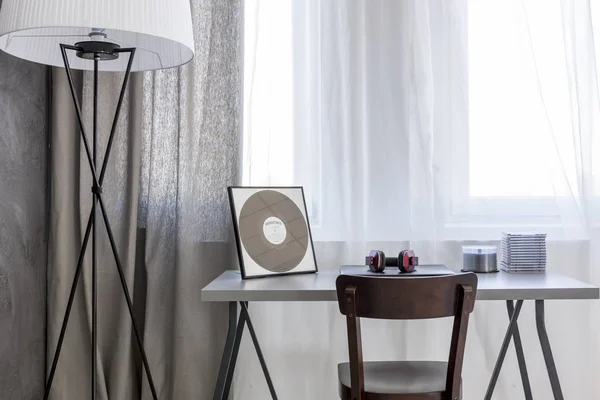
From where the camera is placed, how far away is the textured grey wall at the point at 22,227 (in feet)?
6.61

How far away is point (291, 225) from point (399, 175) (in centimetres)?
50

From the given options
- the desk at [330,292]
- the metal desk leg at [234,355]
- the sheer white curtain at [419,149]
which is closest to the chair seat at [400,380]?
the desk at [330,292]

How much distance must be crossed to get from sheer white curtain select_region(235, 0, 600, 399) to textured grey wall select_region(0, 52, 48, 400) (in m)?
0.75

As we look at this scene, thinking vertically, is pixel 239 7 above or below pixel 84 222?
above

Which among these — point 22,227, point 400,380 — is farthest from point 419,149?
point 22,227

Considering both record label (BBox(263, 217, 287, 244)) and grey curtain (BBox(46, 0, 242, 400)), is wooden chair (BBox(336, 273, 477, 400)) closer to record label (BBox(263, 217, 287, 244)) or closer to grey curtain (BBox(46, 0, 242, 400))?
record label (BBox(263, 217, 287, 244))

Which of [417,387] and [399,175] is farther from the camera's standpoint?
[399,175]

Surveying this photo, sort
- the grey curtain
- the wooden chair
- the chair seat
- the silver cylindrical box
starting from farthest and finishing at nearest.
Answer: the grey curtain < the silver cylindrical box < the chair seat < the wooden chair

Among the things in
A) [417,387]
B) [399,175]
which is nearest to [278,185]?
[399,175]

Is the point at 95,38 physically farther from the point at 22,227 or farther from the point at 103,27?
the point at 22,227

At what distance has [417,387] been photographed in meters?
1.74

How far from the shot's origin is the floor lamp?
164 centimetres

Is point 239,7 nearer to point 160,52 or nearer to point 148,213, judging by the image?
A: point 160,52

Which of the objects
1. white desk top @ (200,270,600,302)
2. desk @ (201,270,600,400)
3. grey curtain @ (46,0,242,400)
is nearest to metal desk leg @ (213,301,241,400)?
desk @ (201,270,600,400)
